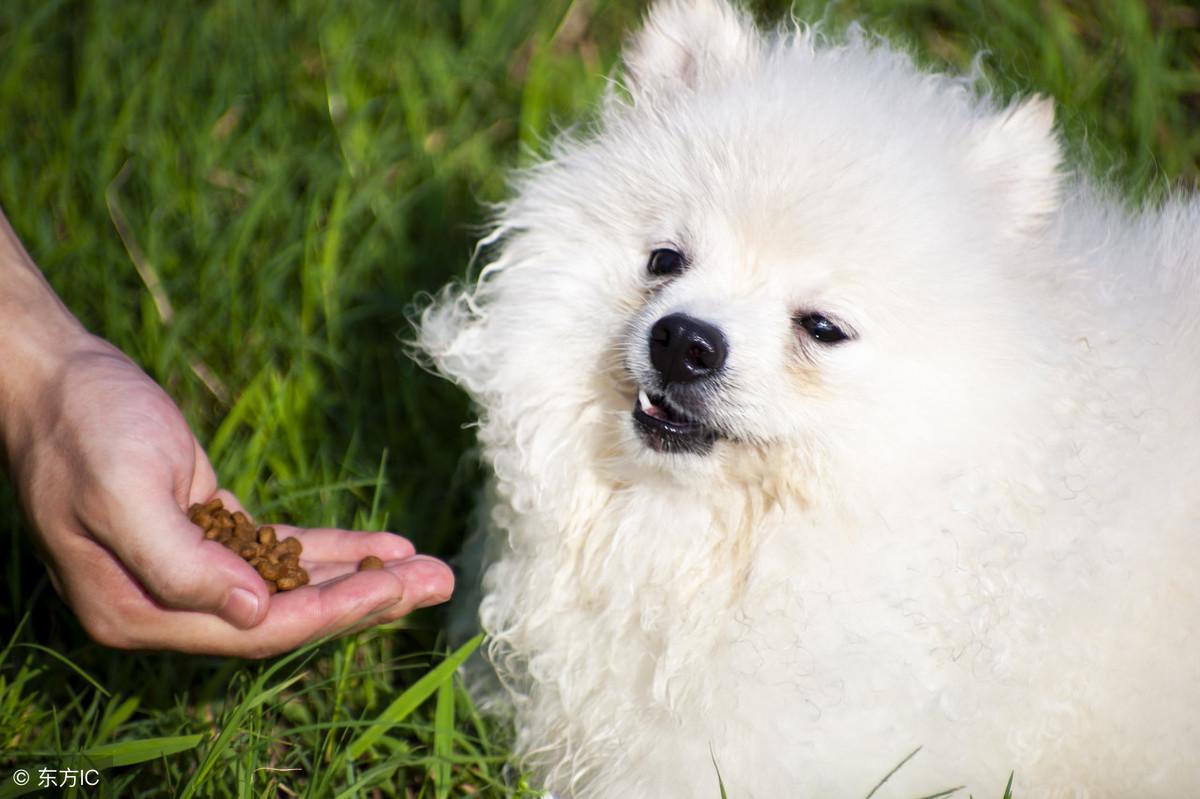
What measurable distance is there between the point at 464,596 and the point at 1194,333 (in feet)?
5.44

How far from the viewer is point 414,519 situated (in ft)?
10.0

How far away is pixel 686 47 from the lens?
230 cm

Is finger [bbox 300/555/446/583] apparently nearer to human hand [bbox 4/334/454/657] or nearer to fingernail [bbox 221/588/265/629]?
human hand [bbox 4/334/454/657]

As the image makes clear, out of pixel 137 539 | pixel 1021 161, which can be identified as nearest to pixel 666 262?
pixel 1021 161

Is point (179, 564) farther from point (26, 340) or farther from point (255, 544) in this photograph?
point (26, 340)

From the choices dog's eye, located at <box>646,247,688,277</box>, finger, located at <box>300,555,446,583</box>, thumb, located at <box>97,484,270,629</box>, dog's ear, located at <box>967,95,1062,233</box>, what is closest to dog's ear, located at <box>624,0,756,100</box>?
dog's eye, located at <box>646,247,688,277</box>

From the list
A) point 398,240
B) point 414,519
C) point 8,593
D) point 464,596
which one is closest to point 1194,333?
point 464,596

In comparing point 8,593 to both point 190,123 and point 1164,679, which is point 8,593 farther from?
point 1164,679

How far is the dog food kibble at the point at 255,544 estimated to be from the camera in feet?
7.23

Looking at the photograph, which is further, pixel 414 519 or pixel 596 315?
pixel 414 519

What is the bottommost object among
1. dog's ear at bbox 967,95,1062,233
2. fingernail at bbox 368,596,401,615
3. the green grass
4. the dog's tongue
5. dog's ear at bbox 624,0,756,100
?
the green grass

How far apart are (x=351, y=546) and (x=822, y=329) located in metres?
1.11

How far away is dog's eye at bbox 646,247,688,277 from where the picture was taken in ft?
7.00

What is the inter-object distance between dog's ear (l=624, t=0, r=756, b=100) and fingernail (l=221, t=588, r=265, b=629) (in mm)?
1202
